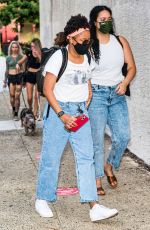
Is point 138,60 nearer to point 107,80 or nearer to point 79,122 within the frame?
point 107,80

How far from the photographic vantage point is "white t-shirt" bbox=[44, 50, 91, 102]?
4.24 meters

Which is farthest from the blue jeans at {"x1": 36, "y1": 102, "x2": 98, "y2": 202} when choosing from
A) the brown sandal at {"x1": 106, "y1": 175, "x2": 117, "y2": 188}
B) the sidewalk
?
the brown sandal at {"x1": 106, "y1": 175, "x2": 117, "y2": 188}

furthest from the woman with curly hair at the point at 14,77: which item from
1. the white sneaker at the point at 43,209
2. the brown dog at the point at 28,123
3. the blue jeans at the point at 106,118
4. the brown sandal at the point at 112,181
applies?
the white sneaker at the point at 43,209

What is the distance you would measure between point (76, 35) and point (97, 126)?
109 cm

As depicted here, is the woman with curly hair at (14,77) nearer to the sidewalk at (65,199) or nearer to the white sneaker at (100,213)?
the sidewalk at (65,199)

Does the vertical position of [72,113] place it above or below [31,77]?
above

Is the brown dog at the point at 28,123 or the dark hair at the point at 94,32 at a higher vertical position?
the dark hair at the point at 94,32

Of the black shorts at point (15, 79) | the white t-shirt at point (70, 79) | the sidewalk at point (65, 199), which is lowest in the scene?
the sidewalk at point (65, 199)

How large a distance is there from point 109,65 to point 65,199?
1.45 meters

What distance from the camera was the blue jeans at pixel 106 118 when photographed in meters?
4.98

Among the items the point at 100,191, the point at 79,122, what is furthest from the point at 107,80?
the point at 100,191

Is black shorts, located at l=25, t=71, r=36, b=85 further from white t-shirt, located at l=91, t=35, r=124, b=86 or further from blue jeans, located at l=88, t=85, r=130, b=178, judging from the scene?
white t-shirt, located at l=91, t=35, r=124, b=86

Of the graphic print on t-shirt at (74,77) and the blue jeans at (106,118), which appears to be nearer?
the graphic print on t-shirt at (74,77)

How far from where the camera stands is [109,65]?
489 cm
